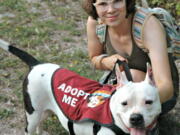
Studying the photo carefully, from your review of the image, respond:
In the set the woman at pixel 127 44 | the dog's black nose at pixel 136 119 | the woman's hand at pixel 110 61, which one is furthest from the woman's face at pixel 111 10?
the dog's black nose at pixel 136 119

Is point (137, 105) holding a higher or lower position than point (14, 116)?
higher

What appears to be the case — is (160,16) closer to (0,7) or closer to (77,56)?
(77,56)

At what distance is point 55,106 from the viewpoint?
3.06 metres

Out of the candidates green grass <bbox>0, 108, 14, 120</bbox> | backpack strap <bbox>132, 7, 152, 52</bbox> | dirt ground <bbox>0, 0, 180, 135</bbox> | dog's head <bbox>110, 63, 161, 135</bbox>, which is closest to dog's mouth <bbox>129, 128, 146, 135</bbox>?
dog's head <bbox>110, 63, 161, 135</bbox>

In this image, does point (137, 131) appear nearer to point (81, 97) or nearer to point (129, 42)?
point (81, 97)

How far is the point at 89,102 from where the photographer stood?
2.83m

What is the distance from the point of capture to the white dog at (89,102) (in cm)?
246

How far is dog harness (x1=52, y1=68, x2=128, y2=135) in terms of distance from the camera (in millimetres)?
2695

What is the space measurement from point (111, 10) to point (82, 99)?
27.0 inches

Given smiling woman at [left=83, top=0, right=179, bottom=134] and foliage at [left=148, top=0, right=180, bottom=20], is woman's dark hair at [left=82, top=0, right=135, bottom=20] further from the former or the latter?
foliage at [left=148, top=0, right=180, bottom=20]

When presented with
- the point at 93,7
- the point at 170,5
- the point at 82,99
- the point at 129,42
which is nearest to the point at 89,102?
the point at 82,99

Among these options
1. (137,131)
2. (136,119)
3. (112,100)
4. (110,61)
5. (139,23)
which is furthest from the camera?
(110,61)

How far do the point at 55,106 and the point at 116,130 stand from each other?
64 cm

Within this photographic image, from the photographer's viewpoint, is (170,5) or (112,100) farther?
(170,5)
